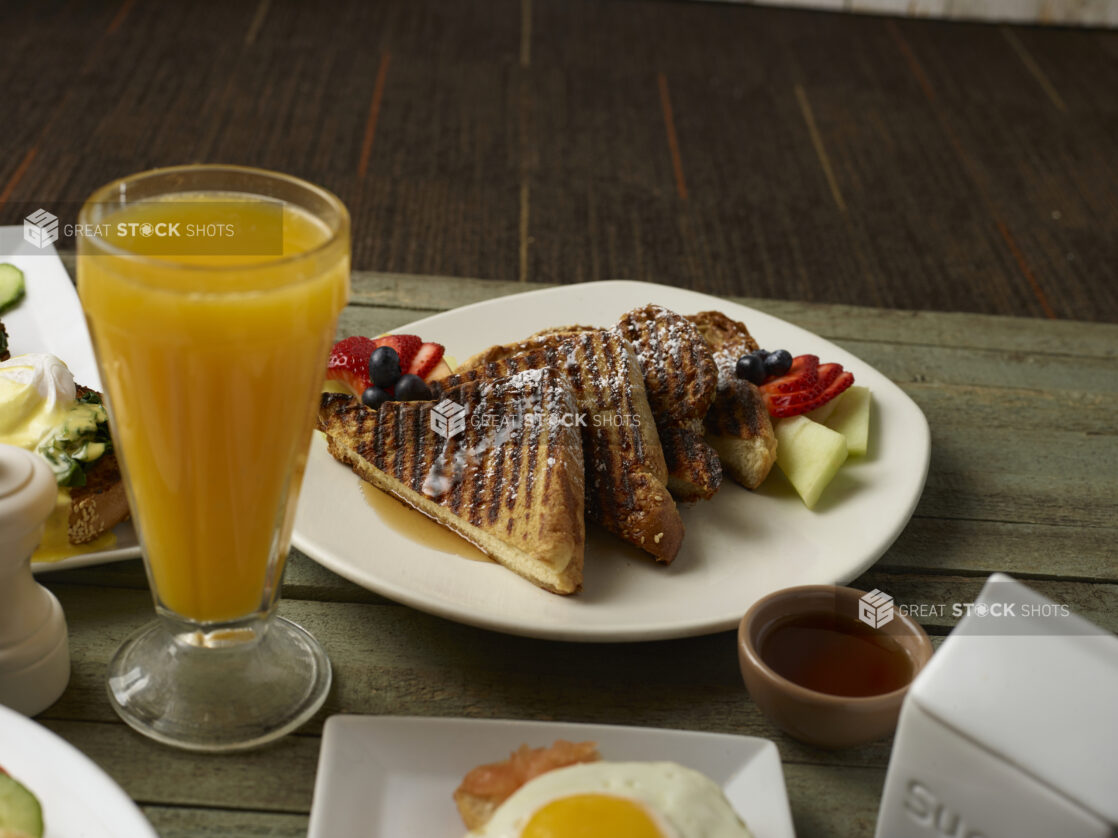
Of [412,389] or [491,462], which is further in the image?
[412,389]

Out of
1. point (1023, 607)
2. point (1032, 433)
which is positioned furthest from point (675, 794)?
point (1032, 433)

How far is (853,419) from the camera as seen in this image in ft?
5.49

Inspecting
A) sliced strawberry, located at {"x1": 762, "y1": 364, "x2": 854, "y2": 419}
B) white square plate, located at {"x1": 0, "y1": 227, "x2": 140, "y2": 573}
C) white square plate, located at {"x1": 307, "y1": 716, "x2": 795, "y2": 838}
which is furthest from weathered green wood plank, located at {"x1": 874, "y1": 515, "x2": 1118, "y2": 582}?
white square plate, located at {"x1": 0, "y1": 227, "x2": 140, "y2": 573}

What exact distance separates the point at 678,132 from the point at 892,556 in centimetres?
288

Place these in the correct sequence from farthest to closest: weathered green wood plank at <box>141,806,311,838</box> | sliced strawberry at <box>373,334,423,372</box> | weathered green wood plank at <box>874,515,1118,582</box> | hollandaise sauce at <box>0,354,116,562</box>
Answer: sliced strawberry at <box>373,334,423,372</box> < weathered green wood plank at <box>874,515,1118,582</box> < hollandaise sauce at <box>0,354,116,562</box> < weathered green wood plank at <box>141,806,311,838</box>

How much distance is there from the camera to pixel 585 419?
1.54m

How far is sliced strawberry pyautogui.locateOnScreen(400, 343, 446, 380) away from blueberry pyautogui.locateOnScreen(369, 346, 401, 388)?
0.04 m

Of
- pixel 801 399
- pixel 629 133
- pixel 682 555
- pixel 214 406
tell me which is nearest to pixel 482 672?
pixel 682 555

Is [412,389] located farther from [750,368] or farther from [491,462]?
[750,368]

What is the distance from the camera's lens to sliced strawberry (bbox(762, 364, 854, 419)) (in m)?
1.67

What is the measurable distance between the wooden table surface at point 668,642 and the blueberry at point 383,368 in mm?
270

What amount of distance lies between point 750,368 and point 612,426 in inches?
11.0

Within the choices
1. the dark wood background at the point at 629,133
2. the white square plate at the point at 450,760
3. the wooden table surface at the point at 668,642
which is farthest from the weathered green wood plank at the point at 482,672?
the dark wood background at the point at 629,133

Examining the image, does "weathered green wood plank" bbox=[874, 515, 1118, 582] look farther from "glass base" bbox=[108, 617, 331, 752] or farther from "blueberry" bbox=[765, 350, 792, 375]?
"glass base" bbox=[108, 617, 331, 752]
